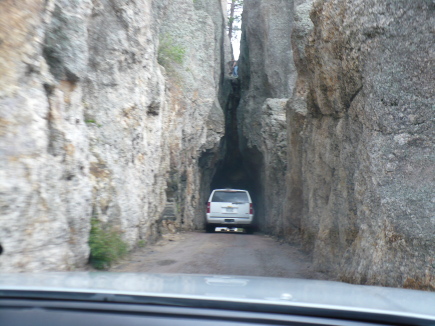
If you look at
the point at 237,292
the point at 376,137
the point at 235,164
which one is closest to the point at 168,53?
the point at 376,137

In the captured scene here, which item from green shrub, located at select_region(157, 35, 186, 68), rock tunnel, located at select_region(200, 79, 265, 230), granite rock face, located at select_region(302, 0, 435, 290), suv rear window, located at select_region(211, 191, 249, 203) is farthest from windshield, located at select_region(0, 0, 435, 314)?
rock tunnel, located at select_region(200, 79, 265, 230)

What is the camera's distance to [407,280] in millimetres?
5684

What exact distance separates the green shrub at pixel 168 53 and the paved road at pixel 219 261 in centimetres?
693

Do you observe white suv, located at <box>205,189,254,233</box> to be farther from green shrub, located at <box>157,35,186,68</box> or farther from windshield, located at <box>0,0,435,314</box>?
green shrub, located at <box>157,35,186,68</box>

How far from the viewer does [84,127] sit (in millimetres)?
8641

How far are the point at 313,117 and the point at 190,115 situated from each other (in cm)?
892

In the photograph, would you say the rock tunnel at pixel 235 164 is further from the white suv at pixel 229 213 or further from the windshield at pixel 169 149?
the windshield at pixel 169 149

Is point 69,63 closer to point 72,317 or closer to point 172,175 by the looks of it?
point 72,317

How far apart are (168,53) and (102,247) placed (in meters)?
10.9

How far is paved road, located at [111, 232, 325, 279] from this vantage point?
30.5 feet

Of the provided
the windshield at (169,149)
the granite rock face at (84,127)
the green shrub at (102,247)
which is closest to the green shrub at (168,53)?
the granite rock face at (84,127)

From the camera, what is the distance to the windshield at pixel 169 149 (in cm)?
607

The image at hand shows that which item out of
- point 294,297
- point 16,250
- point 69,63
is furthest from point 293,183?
point 294,297

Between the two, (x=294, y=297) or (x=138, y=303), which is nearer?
(x=138, y=303)
